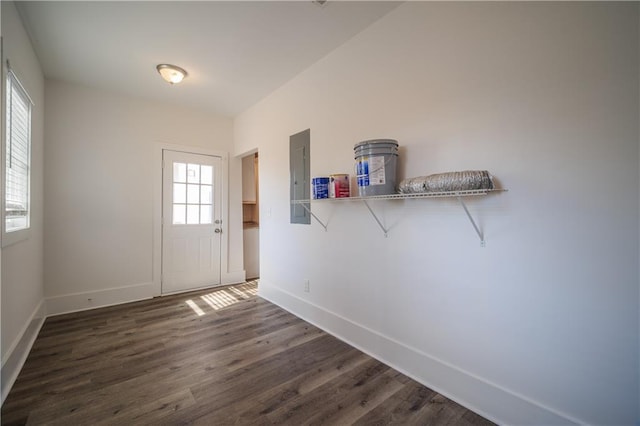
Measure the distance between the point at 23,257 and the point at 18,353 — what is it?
2.45ft

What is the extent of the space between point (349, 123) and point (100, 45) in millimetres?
2393

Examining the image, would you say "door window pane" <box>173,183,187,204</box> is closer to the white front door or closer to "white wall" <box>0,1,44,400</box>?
the white front door

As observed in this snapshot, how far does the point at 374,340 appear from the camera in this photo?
2.20 meters

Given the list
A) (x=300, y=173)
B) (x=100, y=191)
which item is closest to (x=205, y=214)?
(x=100, y=191)

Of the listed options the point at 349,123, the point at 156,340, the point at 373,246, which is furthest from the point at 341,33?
the point at 156,340

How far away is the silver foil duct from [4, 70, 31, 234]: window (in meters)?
2.68

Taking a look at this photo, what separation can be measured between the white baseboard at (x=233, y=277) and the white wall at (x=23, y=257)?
2.01 metres

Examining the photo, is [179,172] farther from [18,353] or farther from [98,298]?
[18,353]

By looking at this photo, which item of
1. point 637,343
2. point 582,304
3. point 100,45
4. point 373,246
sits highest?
point 100,45

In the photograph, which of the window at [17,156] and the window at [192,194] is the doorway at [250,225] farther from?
the window at [17,156]

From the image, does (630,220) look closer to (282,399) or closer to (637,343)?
(637,343)

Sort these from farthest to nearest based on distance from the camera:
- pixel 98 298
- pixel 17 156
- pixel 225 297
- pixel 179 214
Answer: pixel 179 214 → pixel 225 297 → pixel 98 298 → pixel 17 156

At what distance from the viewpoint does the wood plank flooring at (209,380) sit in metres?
1.56

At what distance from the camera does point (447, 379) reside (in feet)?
5.69
